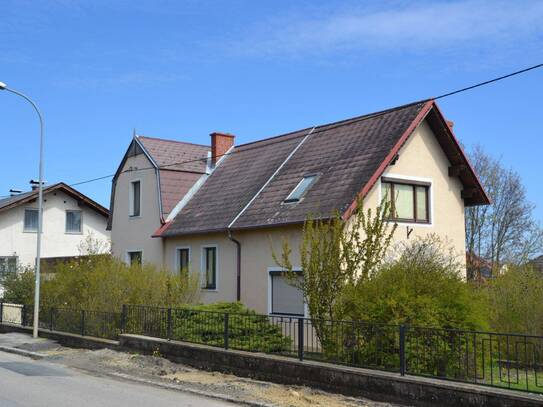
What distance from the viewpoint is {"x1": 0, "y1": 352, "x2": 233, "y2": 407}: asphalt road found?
1005cm

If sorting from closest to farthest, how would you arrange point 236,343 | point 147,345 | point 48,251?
point 236,343
point 147,345
point 48,251

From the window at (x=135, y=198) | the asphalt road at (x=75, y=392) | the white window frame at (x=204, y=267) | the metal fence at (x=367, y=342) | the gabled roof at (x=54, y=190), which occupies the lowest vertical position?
the asphalt road at (x=75, y=392)

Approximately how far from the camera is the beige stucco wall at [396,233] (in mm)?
18766

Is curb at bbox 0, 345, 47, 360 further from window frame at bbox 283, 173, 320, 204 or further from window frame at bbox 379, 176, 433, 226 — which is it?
window frame at bbox 379, 176, 433, 226

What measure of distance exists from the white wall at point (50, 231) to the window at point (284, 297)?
2295 centimetres

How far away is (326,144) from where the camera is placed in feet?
69.4

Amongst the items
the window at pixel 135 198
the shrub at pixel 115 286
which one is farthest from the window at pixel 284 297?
the window at pixel 135 198

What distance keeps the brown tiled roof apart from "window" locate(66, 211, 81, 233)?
15.6 metres

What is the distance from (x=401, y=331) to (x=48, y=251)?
33.3 m

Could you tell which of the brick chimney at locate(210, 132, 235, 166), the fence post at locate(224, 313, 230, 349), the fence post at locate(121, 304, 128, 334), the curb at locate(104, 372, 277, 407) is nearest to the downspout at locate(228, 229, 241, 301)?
the fence post at locate(121, 304, 128, 334)

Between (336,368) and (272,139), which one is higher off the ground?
(272,139)

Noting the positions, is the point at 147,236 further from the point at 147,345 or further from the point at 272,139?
the point at 147,345

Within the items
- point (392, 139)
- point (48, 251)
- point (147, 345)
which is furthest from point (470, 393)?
point (48, 251)

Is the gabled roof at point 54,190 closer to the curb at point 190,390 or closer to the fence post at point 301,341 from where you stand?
the curb at point 190,390
